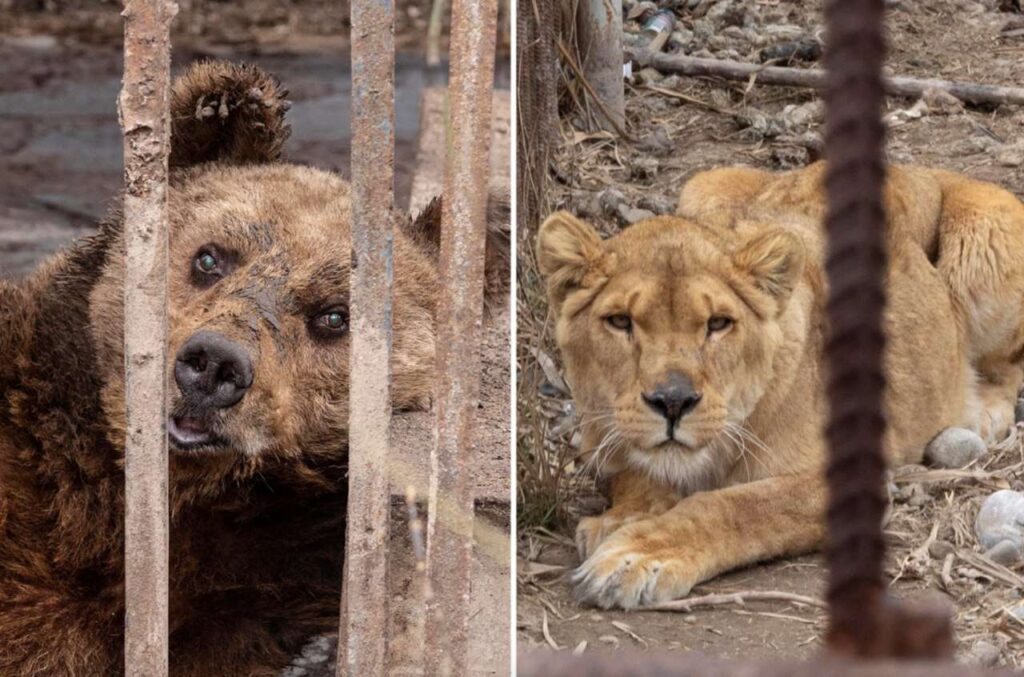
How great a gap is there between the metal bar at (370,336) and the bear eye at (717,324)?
24.4 inches

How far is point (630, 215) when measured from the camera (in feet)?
8.21

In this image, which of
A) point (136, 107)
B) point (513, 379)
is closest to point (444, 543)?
point (513, 379)

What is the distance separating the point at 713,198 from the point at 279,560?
38.7 inches

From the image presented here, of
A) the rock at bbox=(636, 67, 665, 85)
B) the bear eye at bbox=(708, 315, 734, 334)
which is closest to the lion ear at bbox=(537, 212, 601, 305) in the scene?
the bear eye at bbox=(708, 315, 734, 334)

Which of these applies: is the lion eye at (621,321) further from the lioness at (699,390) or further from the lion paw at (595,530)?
the lion paw at (595,530)

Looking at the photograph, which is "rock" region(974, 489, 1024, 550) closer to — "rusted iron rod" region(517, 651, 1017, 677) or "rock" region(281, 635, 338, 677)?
"rock" region(281, 635, 338, 677)

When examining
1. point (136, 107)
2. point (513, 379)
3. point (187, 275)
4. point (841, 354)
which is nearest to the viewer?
point (841, 354)

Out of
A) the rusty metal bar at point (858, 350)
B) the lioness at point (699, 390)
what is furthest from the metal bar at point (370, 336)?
the rusty metal bar at point (858, 350)

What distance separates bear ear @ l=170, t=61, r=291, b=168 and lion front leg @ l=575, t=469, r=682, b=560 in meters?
0.80

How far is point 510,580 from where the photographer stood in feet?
6.82

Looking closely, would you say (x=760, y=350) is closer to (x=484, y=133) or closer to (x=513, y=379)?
(x=513, y=379)

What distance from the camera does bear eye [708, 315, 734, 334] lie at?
2176 mm

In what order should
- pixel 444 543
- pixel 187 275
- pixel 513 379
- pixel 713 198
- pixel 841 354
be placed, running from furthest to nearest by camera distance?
1. pixel 713 198
2. pixel 187 275
3. pixel 513 379
4. pixel 444 543
5. pixel 841 354

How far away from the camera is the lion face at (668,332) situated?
2105mm
